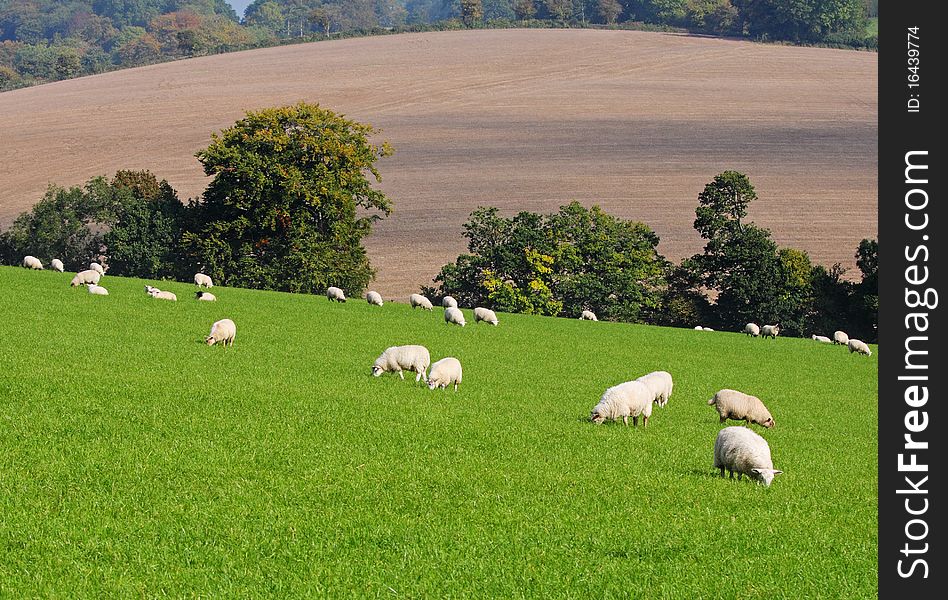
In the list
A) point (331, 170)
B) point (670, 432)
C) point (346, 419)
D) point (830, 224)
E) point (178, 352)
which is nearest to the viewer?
point (346, 419)

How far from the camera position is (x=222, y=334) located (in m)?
25.3

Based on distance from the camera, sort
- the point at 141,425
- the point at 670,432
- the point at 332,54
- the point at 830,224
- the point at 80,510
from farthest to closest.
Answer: the point at 332,54
the point at 830,224
the point at 670,432
the point at 141,425
the point at 80,510

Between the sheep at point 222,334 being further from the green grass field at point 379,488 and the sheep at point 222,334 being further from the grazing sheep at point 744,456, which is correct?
the grazing sheep at point 744,456

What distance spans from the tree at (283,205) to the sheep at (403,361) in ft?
108

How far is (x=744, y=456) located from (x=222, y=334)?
15185 millimetres

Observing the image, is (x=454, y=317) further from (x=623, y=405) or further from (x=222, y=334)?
(x=623, y=405)

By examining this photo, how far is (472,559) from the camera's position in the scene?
9602 millimetres

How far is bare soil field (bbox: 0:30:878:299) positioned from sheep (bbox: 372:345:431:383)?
133ft

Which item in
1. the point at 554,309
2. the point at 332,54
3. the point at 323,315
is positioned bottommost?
the point at 554,309

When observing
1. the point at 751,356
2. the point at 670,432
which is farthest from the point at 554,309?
the point at 670,432

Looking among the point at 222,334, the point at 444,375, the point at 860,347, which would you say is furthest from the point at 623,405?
the point at 860,347

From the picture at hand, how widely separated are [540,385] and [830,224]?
59.8m

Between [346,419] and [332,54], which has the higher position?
[332,54]

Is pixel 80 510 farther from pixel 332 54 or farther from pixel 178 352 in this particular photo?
pixel 332 54
